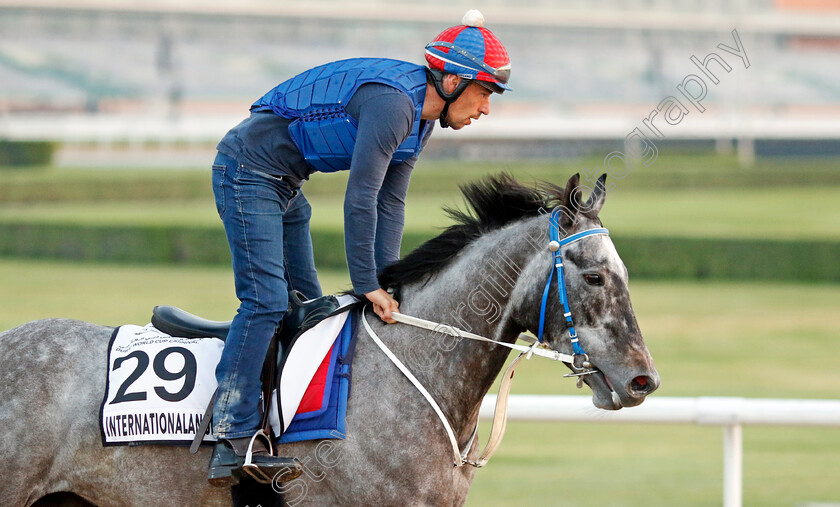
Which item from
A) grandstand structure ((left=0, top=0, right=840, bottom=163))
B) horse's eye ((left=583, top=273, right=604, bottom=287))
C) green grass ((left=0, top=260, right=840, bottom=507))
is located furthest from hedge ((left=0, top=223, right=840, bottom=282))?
grandstand structure ((left=0, top=0, right=840, bottom=163))

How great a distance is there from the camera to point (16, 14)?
1805 inches

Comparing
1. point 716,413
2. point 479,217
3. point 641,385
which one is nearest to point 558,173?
point 716,413

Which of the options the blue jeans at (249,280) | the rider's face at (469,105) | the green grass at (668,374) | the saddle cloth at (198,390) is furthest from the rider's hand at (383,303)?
the green grass at (668,374)

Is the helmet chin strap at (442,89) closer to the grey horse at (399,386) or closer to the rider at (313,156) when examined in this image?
the rider at (313,156)

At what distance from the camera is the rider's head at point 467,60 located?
294cm

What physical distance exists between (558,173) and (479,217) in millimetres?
24088

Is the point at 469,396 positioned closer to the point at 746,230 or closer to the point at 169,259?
the point at 169,259

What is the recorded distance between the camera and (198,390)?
3027 millimetres

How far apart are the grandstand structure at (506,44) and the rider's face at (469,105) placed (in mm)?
38392

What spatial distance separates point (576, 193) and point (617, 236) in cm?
1238

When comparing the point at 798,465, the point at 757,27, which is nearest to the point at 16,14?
the point at 757,27

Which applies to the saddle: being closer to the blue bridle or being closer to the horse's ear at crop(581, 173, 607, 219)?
the blue bridle

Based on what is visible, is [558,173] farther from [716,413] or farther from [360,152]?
[360,152]

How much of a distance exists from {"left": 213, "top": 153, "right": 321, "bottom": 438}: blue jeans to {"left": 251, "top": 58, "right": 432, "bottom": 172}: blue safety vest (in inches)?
6.3
